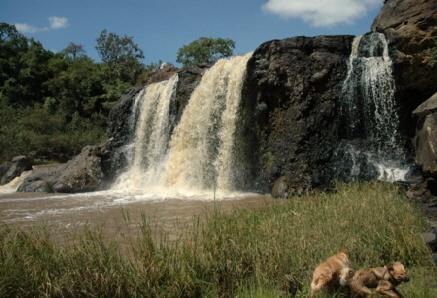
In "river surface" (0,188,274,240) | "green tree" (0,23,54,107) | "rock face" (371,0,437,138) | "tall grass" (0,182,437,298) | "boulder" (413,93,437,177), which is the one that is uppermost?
"green tree" (0,23,54,107)

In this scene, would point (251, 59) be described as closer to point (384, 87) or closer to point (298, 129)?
point (298, 129)

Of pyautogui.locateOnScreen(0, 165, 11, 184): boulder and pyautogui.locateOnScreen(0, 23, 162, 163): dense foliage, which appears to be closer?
pyautogui.locateOnScreen(0, 165, 11, 184): boulder

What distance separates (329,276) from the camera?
3332mm

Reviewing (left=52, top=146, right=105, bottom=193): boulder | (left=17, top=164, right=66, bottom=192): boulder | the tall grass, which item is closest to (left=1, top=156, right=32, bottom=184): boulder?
(left=17, top=164, right=66, bottom=192): boulder

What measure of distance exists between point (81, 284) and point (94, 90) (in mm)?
38535

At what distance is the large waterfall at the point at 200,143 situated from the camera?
14.5 m

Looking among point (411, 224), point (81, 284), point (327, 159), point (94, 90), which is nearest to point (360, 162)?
point (327, 159)

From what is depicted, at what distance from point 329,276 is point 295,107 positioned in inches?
420

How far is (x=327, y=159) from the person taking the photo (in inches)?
495

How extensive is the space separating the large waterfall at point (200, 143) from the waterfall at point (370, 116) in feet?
13.7

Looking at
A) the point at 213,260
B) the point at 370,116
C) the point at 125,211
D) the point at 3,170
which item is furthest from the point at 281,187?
the point at 3,170

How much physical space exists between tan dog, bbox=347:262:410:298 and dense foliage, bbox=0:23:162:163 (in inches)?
1198

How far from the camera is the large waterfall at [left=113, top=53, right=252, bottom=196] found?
1448 centimetres

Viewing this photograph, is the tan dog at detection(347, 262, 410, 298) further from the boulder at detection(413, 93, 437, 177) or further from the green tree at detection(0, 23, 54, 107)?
the green tree at detection(0, 23, 54, 107)
